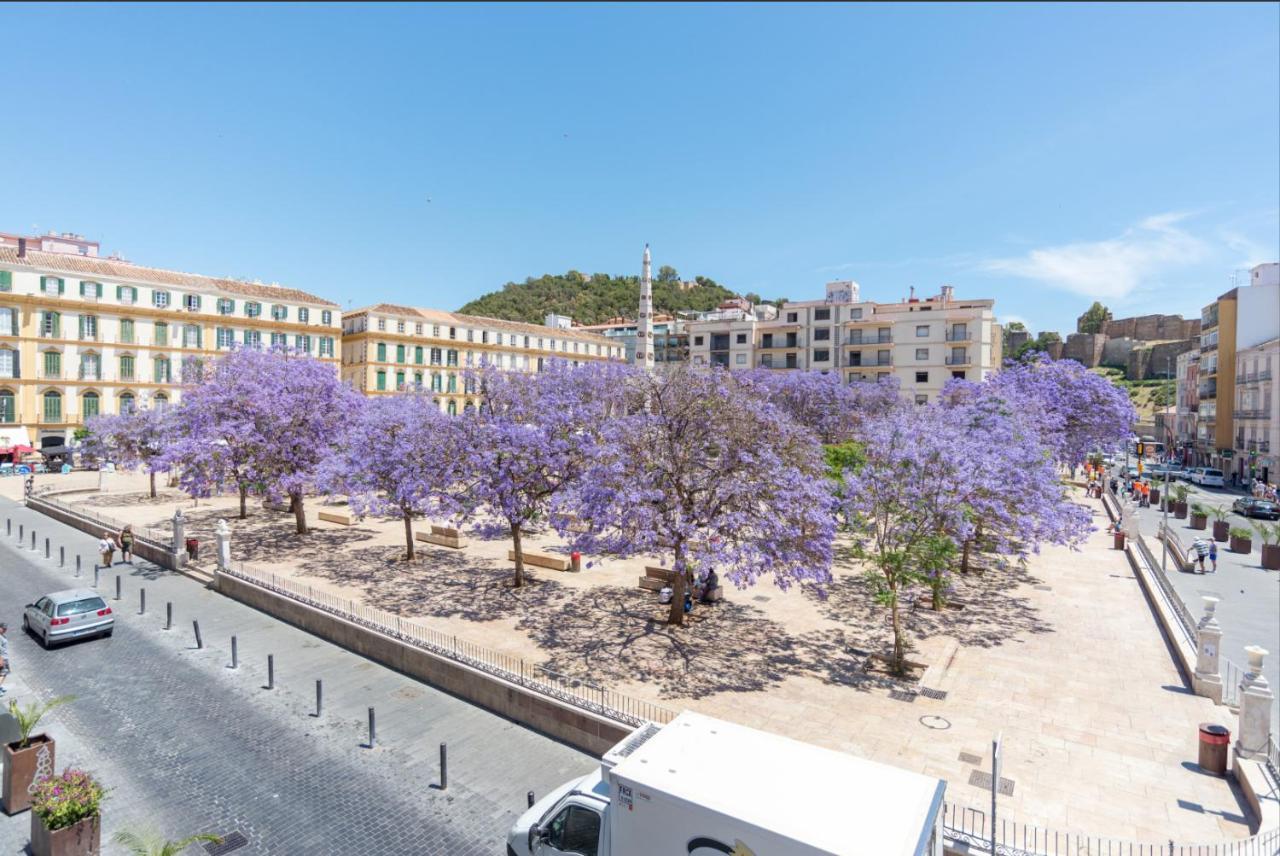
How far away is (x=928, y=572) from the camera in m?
16.0

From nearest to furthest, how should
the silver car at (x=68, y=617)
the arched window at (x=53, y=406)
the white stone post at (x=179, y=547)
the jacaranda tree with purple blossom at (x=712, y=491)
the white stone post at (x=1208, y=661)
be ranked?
the white stone post at (x=1208, y=661) < the jacaranda tree with purple blossom at (x=712, y=491) < the silver car at (x=68, y=617) < the white stone post at (x=179, y=547) < the arched window at (x=53, y=406)

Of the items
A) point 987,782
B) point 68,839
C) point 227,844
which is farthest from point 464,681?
point 987,782

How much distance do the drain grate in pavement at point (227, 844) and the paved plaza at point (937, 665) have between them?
7127 mm

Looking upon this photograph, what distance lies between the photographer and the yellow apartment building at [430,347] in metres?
72.9

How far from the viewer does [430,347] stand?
7750 cm

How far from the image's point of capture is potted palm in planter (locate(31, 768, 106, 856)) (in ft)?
29.5

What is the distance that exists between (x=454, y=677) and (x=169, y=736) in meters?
5.35

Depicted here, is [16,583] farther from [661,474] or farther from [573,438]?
[661,474]

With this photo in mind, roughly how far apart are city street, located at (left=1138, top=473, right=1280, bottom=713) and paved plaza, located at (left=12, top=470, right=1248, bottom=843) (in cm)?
204

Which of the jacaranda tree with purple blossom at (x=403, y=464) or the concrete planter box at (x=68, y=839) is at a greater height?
the jacaranda tree with purple blossom at (x=403, y=464)

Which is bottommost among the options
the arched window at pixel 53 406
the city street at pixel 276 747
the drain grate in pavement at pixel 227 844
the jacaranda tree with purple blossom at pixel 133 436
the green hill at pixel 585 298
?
the drain grate in pavement at pixel 227 844

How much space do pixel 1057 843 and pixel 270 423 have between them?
2776cm

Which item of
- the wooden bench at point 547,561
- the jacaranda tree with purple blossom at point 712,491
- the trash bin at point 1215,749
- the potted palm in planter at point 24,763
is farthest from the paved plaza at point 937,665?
the potted palm in planter at point 24,763

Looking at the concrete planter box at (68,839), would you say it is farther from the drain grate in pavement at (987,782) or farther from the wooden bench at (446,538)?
the wooden bench at (446,538)
